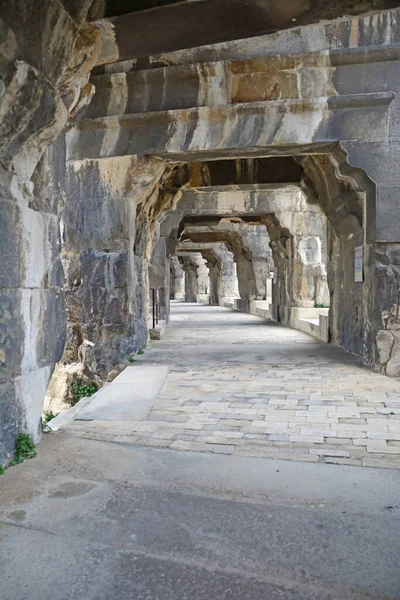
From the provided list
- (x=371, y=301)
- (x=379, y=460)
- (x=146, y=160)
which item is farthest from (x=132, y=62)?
(x=379, y=460)

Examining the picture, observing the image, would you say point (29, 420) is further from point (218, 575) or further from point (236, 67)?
point (236, 67)

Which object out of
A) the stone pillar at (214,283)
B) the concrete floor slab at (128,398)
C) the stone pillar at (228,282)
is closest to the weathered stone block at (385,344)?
the concrete floor slab at (128,398)

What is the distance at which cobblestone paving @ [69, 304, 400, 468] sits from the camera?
10.6 ft

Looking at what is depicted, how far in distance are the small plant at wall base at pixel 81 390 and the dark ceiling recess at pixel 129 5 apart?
5.48 m

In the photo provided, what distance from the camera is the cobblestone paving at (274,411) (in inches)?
127

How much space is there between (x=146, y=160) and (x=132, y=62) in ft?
3.86

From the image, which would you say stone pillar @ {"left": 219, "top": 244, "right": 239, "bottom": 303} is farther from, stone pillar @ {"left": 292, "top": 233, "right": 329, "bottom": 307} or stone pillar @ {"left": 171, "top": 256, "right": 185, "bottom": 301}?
stone pillar @ {"left": 171, "top": 256, "right": 185, "bottom": 301}

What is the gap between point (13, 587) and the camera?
1.71 metres

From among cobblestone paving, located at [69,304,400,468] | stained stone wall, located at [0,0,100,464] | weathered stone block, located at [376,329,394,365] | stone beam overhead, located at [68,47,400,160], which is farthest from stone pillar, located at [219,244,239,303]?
stained stone wall, located at [0,0,100,464]

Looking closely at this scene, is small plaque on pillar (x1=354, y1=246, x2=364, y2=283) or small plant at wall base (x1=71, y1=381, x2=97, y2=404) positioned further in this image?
small plant at wall base (x1=71, y1=381, x2=97, y2=404)

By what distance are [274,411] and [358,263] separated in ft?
9.77

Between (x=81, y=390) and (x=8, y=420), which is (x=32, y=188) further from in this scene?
(x=81, y=390)

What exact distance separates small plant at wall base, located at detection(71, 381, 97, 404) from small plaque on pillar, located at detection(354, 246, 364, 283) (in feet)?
12.7

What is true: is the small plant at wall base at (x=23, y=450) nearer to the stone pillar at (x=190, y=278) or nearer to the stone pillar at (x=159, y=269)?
the stone pillar at (x=159, y=269)
